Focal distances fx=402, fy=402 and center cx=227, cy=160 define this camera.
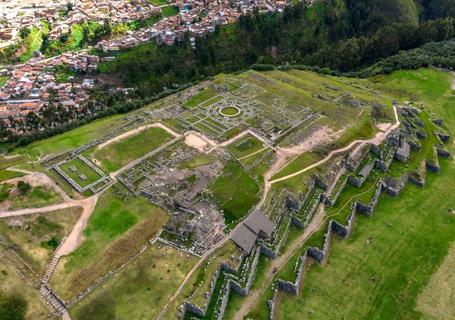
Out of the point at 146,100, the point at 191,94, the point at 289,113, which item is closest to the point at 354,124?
the point at 289,113

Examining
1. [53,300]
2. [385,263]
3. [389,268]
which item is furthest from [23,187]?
[389,268]

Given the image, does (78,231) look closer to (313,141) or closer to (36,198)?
(36,198)

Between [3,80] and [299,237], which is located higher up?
[299,237]

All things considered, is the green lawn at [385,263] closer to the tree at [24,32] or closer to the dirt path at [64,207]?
the dirt path at [64,207]

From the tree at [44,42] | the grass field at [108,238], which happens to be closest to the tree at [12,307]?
the grass field at [108,238]

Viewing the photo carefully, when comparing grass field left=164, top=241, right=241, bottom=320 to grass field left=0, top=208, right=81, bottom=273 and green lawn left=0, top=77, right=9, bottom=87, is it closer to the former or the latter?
grass field left=0, top=208, right=81, bottom=273
